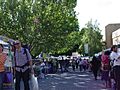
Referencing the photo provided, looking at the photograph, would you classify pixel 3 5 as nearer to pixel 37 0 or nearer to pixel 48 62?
pixel 37 0

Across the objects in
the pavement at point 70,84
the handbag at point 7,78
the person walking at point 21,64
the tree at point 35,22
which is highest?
the tree at point 35,22

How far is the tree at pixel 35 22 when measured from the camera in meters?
52.2

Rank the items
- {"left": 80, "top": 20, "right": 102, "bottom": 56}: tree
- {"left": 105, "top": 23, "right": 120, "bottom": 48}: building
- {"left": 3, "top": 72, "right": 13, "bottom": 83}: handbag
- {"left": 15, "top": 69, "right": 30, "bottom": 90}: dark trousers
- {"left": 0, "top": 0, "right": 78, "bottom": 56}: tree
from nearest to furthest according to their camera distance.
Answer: {"left": 15, "top": 69, "right": 30, "bottom": 90}: dark trousers < {"left": 3, "top": 72, "right": 13, "bottom": 83}: handbag < {"left": 0, "top": 0, "right": 78, "bottom": 56}: tree < {"left": 80, "top": 20, "right": 102, "bottom": 56}: tree < {"left": 105, "top": 23, "right": 120, "bottom": 48}: building

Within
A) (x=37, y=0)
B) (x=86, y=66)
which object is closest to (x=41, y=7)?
(x=37, y=0)

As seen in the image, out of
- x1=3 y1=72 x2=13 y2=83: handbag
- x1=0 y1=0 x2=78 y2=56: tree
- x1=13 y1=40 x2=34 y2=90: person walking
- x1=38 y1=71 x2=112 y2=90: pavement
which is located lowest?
x1=38 y1=71 x2=112 y2=90: pavement

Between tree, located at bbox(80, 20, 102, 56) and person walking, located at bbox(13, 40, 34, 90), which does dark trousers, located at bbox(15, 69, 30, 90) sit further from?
tree, located at bbox(80, 20, 102, 56)

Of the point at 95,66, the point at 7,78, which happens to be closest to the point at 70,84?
the point at 95,66

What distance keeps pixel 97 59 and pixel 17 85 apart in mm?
15454

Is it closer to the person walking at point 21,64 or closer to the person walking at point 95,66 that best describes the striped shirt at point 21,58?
the person walking at point 21,64

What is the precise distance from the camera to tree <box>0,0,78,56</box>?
52219mm

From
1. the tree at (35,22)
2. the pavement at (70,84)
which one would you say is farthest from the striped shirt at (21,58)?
the tree at (35,22)

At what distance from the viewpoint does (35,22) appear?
51.7 m

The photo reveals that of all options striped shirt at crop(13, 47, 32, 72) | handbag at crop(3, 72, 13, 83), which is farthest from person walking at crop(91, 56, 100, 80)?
striped shirt at crop(13, 47, 32, 72)

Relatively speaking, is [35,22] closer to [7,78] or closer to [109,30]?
[7,78]
